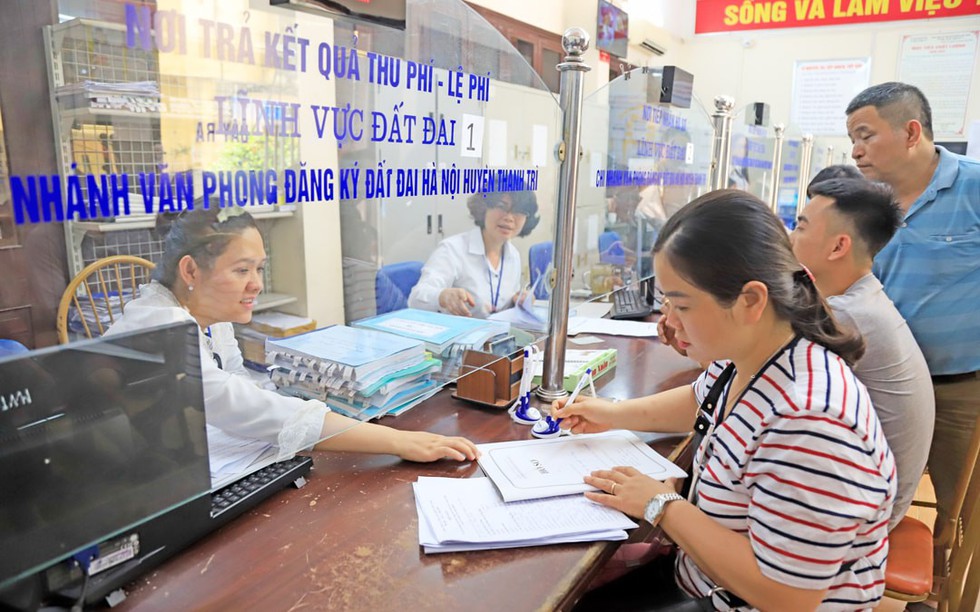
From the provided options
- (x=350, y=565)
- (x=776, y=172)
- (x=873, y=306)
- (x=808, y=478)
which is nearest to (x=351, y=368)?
(x=350, y=565)

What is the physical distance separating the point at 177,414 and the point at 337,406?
34cm

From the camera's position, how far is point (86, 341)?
711 millimetres

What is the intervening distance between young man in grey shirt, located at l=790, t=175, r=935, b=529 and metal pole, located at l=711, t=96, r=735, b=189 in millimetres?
957

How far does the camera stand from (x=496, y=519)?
974 mm

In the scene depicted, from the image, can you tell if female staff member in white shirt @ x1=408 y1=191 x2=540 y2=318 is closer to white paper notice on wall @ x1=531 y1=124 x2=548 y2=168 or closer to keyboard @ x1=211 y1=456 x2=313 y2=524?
white paper notice on wall @ x1=531 y1=124 x2=548 y2=168

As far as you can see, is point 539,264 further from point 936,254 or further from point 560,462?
point 936,254

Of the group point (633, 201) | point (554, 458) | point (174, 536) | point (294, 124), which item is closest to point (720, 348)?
point (554, 458)

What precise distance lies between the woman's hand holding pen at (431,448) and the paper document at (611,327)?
3.28ft

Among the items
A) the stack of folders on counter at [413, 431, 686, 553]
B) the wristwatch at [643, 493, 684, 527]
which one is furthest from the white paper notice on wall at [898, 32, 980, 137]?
the wristwatch at [643, 493, 684, 527]

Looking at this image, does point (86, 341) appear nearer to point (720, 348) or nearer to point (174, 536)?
point (174, 536)

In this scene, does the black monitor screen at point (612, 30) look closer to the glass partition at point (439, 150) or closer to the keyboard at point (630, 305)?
the keyboard at point (630, 305)

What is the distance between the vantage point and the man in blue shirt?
1.87 m

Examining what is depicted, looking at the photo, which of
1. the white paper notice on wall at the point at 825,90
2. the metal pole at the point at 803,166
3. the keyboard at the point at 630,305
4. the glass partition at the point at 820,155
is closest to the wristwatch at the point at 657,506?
the keyboard at the point at 630,305

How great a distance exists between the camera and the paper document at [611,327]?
7.11 feet
